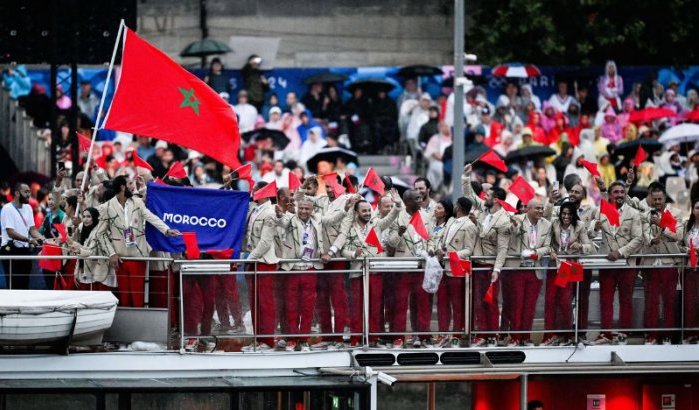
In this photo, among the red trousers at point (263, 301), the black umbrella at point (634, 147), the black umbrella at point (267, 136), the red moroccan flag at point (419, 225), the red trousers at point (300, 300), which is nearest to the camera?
the red trousers at point (263, 301)

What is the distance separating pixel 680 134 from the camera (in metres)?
32.3

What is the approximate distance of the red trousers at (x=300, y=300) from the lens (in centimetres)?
1983

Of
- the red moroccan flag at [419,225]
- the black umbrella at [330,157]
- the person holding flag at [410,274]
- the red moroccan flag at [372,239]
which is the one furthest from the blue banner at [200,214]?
the black umbrella at [330,157]

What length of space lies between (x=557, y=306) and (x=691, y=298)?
167 centimetres

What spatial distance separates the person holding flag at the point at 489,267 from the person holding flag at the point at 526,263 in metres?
0.16

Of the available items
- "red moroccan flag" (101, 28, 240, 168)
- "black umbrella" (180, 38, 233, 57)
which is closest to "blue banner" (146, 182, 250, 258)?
"red moroccan flag" (101, 28, 240, 168)

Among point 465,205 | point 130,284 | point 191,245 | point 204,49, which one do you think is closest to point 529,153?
point 204,49

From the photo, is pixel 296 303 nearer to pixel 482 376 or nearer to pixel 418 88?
pixel 482 376

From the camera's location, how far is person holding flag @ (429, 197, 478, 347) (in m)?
20.3

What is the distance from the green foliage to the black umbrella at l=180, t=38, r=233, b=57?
201 inches

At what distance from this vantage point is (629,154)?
31984 mm

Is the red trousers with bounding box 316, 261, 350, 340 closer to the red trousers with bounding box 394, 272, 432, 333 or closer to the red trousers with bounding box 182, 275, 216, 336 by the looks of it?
the red trousers with bounding box 394, 272, 432, 333

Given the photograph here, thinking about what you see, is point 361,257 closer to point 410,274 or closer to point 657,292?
point 410,274

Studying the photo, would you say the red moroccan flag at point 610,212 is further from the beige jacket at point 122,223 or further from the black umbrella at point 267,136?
the black umbrella at point 267,136
